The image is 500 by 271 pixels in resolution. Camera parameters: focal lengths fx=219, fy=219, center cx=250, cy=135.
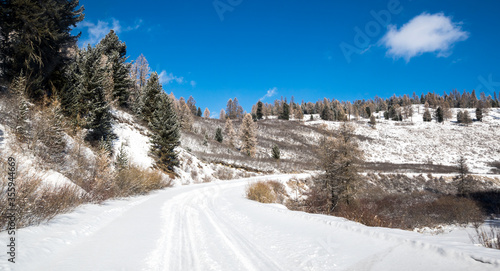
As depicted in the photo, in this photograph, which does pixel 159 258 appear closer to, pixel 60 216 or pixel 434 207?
pixel 60 216

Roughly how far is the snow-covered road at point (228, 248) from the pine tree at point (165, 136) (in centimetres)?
1785

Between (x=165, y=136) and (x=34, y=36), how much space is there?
12.8 meters

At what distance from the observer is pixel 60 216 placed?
18.0ft

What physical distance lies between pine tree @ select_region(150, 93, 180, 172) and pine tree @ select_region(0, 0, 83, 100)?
9355mm

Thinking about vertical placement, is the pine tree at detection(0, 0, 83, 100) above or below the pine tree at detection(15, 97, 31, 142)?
above

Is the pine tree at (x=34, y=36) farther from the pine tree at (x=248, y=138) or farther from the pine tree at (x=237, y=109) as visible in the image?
the pine tree at (x=237, y=109)

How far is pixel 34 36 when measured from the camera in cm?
1392

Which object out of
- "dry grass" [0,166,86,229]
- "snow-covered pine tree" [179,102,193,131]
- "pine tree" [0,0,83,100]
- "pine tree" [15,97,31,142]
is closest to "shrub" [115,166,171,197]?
"pine tree" [15,97,31,142]

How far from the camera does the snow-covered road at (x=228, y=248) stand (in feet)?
10.5

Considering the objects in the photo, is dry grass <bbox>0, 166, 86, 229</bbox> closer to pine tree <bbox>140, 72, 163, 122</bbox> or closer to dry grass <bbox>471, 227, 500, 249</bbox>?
dry grass <bbox>471, 227, 500, 249</bbox>

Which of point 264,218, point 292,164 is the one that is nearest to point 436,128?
point 292,164

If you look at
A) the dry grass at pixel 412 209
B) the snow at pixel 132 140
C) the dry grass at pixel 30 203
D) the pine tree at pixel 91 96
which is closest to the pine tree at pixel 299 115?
the dry grass at pixel 412 209

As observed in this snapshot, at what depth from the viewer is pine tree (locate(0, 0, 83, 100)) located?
1366 centimetres

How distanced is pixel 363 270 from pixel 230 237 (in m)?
2.96
